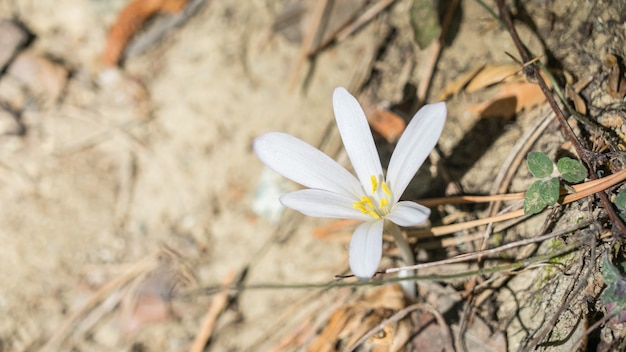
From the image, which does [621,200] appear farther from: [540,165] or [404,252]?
[404,252]

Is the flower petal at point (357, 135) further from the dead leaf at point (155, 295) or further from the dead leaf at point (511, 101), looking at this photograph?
the dead leaf at point (155, 295)

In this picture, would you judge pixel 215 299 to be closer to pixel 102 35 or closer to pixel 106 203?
pixel 106 203

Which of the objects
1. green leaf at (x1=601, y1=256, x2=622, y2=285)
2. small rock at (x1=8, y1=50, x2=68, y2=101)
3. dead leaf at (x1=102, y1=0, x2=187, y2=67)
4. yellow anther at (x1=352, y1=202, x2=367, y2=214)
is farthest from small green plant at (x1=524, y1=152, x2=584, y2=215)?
small rock at (x1=8, y1=50, x2=68, y2=101)

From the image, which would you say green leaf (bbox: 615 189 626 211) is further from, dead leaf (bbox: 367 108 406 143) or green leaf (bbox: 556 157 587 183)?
dead leaf (bbox: 367 108 406 143)

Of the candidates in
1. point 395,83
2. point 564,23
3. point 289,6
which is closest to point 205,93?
point 289,6

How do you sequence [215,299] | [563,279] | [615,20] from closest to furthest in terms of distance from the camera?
[563,279]
[615,20]
[215,299]

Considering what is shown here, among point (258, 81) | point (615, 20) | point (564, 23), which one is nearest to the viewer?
point (615, 20)
